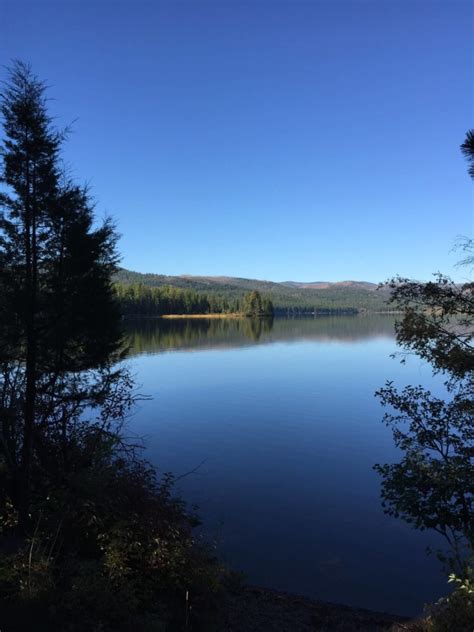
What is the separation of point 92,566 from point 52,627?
1276mm

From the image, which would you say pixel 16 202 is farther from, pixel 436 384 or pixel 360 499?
pixel 436 384

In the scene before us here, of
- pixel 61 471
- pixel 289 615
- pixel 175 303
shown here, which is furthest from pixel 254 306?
pixel 289 615

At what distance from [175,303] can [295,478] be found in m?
154

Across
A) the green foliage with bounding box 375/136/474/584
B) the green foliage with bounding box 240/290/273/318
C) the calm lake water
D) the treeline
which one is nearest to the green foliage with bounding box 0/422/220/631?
the calm lake water

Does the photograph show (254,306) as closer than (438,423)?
No

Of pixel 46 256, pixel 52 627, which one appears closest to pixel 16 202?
pixel 46 256

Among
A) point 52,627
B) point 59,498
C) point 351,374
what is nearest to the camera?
point 52,627

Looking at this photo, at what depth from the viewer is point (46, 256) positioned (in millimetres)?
10984

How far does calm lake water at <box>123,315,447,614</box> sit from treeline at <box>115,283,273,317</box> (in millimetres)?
104423

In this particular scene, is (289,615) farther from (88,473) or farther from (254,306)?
(254,306)

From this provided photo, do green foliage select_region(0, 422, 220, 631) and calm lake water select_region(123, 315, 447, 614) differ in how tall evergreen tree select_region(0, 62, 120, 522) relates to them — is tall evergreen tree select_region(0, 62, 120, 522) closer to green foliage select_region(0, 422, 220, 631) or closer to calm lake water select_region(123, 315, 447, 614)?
green foliage select_region(0, 422, 220, 631)

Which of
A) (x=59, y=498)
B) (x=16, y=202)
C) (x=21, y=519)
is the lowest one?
(x=21, y=519)

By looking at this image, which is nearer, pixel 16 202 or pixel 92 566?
pixel 92 566

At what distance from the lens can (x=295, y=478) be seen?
55.0 ft
